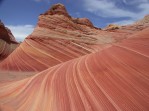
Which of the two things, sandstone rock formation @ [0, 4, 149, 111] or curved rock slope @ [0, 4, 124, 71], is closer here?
sandstone rock formation @ [0, 4, 149, 111]

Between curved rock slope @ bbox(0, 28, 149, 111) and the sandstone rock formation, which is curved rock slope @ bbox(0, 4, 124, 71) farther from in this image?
curved rock slope @ bbox(0, 28, 149, 111)

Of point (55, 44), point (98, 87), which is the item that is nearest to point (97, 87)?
point (98, 87)

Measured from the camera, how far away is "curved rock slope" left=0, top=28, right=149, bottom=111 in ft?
10.8

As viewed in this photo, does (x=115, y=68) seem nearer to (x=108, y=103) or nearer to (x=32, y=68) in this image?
(x=108, y=103)

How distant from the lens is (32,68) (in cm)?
970

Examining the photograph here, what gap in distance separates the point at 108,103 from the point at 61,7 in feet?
38.0

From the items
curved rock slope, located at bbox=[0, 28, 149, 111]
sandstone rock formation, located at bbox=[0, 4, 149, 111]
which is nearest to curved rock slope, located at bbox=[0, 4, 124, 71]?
sandstone rock formation, located at bbox=[0, 4, 149, 111]

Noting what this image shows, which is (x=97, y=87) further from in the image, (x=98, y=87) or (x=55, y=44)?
(x=55, y=44)

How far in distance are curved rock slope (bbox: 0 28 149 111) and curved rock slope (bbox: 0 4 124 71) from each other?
4.76 metres

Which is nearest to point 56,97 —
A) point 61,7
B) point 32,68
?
point 32,68

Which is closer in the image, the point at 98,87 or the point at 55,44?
the point at 98,87

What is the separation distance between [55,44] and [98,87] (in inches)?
276

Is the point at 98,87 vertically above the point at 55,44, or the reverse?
the point at 55,44

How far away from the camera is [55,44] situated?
1055cm
